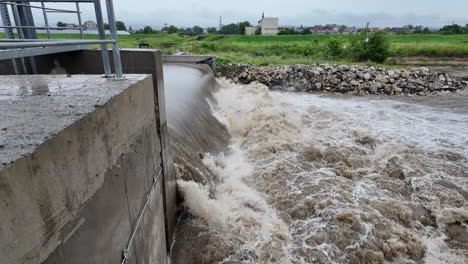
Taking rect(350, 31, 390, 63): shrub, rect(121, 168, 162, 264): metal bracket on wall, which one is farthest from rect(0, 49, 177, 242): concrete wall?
rect(350, 31, 390, 63): shrub

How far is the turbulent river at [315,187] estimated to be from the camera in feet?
16.8

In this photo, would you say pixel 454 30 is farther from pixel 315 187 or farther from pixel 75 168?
pixel 75 168

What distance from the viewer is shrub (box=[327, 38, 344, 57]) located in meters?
26.6

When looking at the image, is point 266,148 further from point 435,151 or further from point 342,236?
point 435,151

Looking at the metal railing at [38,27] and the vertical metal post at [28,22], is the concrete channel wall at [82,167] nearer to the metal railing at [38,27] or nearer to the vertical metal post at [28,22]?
the metal railing at [38,27]

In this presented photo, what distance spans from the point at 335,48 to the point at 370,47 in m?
3.24

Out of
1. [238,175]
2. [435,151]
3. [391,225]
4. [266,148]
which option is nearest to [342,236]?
[391,225]

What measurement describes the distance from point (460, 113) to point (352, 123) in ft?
20.5

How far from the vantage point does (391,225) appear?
225 inches

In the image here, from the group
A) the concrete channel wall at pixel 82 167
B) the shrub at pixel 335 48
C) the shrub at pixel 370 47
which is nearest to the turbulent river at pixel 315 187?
the concrete channel wall at pixel 82 167

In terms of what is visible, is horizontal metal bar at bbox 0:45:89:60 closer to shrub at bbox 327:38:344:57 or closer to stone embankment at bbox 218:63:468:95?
stone embankment at bbox 218:63:468:95

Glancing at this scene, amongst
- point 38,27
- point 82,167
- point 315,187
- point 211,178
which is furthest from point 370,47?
point 82,167

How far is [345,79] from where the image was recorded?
18672mm

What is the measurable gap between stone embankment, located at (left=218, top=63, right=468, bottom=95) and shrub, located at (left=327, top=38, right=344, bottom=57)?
24.3ft
